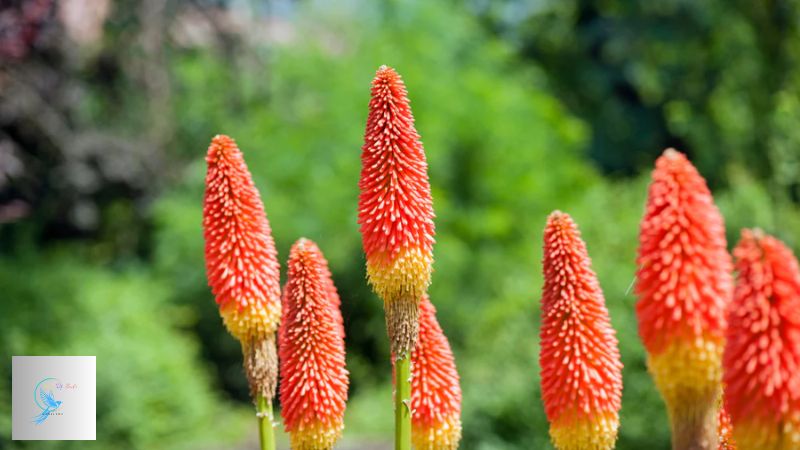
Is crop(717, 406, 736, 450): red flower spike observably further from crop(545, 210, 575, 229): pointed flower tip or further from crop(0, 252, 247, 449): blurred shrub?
crop(0, 252, 247, 449): blurred shrub

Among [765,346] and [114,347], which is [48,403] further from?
[114,347]

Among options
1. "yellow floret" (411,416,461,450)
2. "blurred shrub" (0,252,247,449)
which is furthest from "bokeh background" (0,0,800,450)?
"yellow floret" (411,416,461,450)

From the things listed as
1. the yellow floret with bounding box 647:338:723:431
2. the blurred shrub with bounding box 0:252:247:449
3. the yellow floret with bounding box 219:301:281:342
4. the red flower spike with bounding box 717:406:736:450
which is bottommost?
the red flower spike with bounding box 717:406:736:450

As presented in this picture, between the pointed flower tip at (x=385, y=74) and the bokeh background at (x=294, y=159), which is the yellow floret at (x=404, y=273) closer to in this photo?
the pointed flower tip at (x=385, y=74)

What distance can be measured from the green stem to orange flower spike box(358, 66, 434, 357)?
27mm

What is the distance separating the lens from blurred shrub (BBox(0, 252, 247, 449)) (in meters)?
9.00

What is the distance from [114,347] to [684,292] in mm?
8488

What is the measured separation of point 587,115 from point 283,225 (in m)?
6.81

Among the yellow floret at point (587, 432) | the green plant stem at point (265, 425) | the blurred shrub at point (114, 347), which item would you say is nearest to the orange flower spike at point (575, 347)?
the yellow floret at point (587, 432)

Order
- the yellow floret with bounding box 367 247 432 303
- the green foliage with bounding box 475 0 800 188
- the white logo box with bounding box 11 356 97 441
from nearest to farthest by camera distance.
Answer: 1. the yellow floret with bounding box 367 247 432 303
2. the white logo box with bounding box 11 356 97 441
3. the green foliage with bounding box 475 0 800 188

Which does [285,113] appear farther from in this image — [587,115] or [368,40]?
[587,115]

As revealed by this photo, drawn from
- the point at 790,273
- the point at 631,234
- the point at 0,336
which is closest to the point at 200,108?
the point at 0,336

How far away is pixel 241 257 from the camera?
1.73 meters

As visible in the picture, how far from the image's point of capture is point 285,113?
45.5ft
